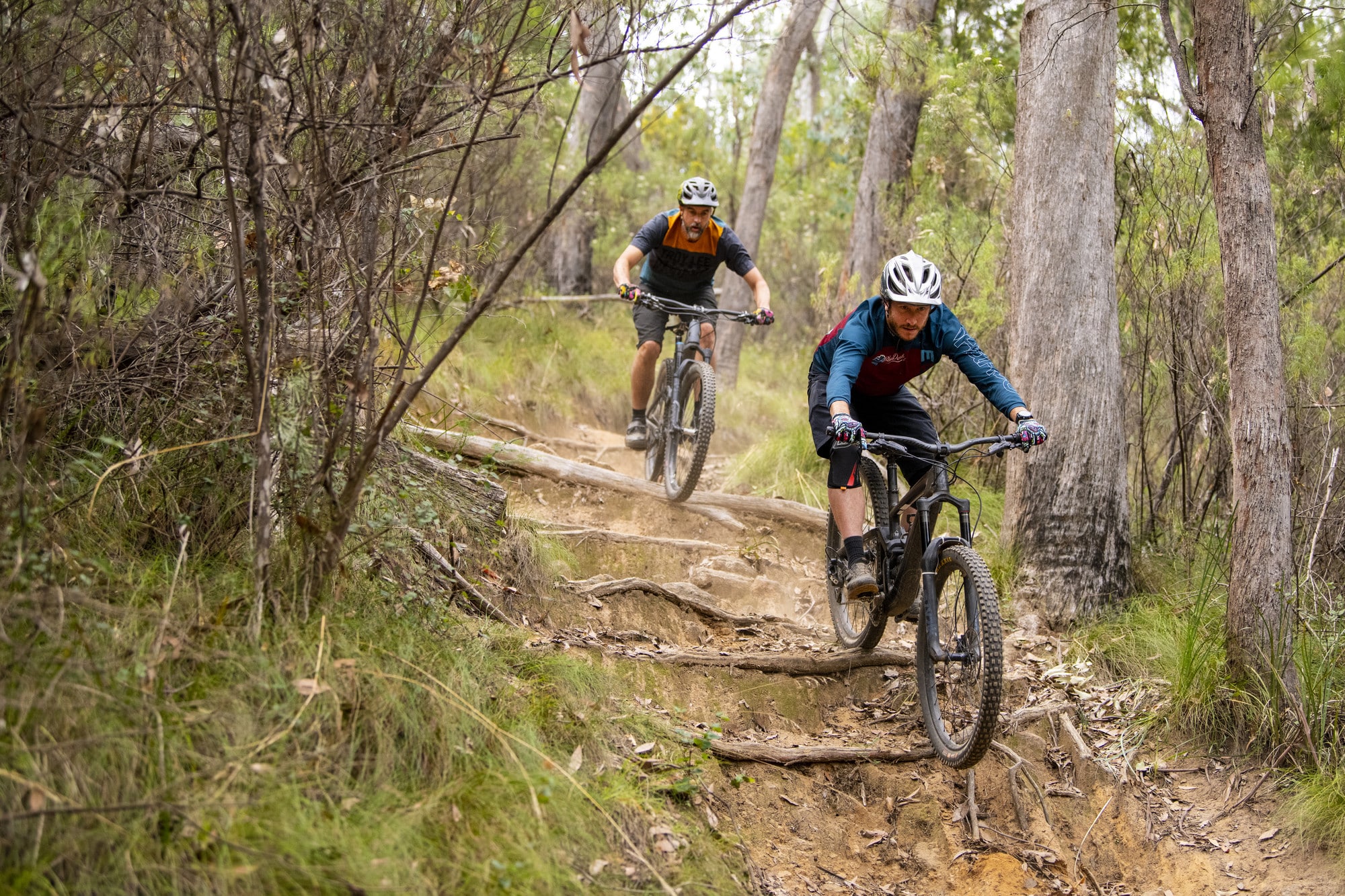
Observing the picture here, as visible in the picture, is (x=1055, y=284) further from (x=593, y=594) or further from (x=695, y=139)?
(x=695, y=139)

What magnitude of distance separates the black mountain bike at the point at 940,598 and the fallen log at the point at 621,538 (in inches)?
63.6

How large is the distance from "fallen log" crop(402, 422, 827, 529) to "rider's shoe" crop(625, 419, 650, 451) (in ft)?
1.13

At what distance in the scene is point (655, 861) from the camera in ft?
11.5

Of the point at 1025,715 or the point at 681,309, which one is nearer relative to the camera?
the point at 1025,715

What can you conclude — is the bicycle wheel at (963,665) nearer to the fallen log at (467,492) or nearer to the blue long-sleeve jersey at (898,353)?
the blue long-sleeve jersey at (898,353)

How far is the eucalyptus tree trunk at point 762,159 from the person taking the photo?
12.7 metres

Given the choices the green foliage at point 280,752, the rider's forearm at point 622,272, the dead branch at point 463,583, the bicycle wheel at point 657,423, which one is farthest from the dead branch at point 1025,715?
the rider's forearm at point 622,272

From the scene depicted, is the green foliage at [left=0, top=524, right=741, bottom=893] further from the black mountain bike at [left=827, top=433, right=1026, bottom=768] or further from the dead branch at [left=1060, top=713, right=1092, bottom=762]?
the dead branch at [left=1060, top=713, right=1092, bottom=762]

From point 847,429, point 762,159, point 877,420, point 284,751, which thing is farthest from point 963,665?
point 762,159

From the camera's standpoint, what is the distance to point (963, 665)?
15.0 ft

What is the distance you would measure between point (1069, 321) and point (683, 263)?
2.71 m

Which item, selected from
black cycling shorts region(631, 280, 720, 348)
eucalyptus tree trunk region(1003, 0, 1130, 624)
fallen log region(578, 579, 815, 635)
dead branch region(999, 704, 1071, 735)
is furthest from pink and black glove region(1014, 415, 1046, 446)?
black cycling shorts region(631, 280, 720, 348)

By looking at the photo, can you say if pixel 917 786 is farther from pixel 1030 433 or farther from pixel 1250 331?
pixel 1250 331

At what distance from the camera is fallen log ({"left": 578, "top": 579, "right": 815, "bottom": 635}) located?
5885 mm
